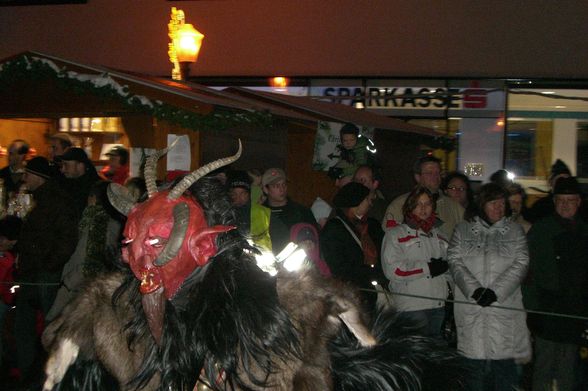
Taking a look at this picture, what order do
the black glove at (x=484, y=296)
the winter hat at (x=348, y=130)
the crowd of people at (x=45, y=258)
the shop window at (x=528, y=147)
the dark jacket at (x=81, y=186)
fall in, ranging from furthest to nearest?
the shop window at (x=528, y=147), the winter hat at (x=348, y=130), the dark jacket at (x=81, y=186), the crowd of people at (x=45, y=258), the black glove at (x=484, y=296)

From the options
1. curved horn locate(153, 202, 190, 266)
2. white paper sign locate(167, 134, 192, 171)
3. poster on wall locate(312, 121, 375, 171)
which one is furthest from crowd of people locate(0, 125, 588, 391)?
poster on wall locate(312, 121, 375, 171)

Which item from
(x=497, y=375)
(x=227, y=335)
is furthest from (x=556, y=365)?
(x=227, y=335)

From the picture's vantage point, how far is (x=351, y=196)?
5.98 meters

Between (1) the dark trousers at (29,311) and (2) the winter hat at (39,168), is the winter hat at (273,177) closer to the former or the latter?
(1) the dark trousers at (29,311)

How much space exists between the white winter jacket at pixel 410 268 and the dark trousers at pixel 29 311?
9.36ft

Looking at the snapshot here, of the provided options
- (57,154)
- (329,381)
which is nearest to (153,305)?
(329,381)

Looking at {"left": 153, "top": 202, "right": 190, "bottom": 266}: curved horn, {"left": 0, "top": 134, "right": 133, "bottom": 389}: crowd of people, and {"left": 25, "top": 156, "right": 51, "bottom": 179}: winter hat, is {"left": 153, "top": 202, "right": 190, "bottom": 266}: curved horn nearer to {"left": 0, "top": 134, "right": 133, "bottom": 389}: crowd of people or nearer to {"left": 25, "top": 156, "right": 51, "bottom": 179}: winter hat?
{"left": 0, "top": 134, "right": 133, "bottom": 389}: crowd of people

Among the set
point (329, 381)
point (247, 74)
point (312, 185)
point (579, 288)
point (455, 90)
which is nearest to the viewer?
point (329, 381)

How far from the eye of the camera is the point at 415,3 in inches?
532

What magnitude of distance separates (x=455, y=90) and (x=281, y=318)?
1084 cm

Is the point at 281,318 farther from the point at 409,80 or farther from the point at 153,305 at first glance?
the point at 409,80

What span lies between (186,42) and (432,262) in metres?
5.74

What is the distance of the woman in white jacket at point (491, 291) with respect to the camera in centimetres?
538

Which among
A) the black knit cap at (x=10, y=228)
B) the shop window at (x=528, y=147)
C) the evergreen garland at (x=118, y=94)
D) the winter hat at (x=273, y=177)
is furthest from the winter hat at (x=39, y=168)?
the shop window at (x=528, y=147)
